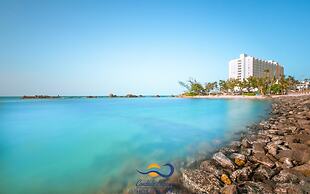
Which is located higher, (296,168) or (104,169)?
(296,168)

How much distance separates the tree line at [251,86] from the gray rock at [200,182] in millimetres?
75812

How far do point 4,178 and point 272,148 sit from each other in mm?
8618

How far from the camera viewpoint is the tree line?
7144 centimetres

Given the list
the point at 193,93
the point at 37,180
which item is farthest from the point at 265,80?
the point at 37,180

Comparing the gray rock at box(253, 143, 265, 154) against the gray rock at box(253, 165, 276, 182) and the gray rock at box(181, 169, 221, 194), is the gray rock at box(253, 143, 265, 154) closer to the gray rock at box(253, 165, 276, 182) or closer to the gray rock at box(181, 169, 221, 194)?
the gray rock at box(253, 165, 276, 182)

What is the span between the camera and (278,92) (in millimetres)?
75812

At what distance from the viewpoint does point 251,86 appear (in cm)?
7581

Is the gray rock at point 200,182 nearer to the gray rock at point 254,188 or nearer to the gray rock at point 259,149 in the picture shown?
the gray rock at point 254,188

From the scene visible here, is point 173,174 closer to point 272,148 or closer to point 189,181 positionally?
point 189,181

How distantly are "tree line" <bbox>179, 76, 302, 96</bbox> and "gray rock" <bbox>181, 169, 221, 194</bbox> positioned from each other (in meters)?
75.8

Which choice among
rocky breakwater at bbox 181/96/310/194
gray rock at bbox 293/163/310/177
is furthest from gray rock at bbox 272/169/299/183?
gray rock at bbox 293/163/310/177

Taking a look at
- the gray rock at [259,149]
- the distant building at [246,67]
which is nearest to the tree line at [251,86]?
the distant building at [246,67]

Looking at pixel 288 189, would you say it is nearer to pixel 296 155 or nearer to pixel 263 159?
pixel 263 159

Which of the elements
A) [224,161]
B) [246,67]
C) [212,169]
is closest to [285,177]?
[224,161]
